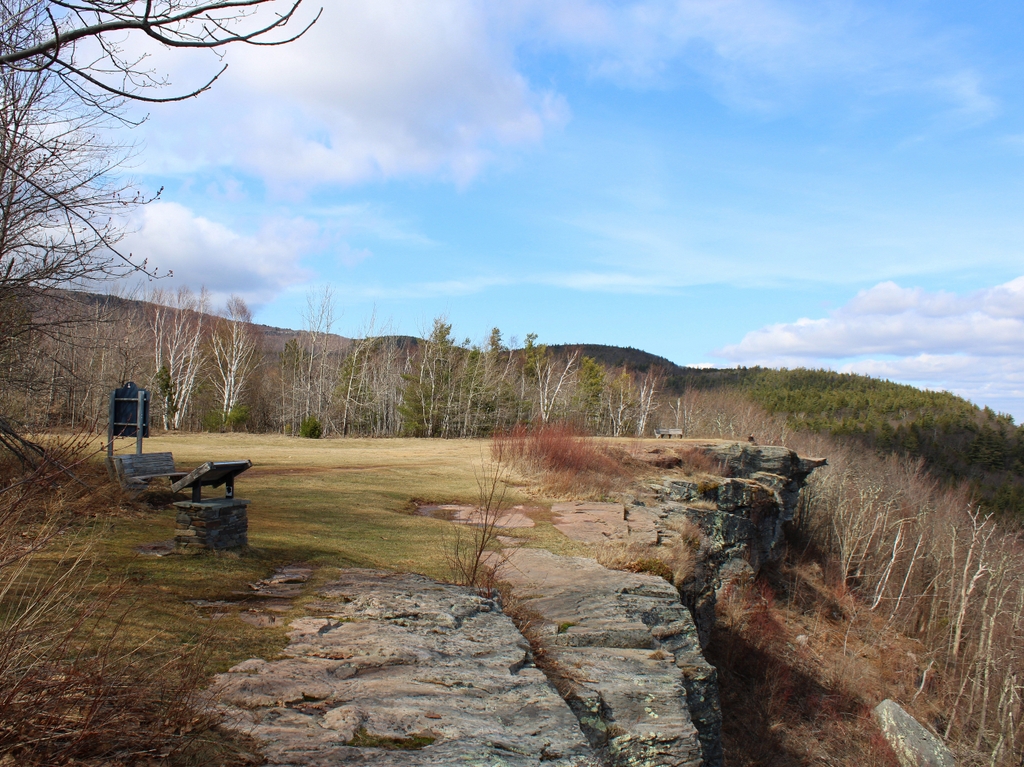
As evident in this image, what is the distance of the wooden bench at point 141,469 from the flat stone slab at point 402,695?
4.47m

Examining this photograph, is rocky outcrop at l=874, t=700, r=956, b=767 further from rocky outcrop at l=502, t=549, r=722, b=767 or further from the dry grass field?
rocky outcrop at l=502, t=549, r=722, b=767

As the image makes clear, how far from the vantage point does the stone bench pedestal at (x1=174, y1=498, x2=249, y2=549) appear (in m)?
5.86

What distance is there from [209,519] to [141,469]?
324 centimetres

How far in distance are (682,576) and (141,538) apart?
6407 millimetres

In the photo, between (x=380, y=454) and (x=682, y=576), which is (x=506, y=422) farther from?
(x=682, y=576)

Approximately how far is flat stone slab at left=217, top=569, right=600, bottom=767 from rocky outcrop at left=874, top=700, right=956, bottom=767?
11.8 metres

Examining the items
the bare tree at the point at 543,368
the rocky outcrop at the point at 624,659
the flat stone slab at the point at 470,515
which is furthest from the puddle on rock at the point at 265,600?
the bare tree at the point at 543,368

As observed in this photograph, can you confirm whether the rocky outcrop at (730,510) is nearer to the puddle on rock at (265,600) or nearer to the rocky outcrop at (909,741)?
the rocky outcrop at (909,741)

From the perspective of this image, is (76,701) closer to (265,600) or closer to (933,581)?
(265,600)

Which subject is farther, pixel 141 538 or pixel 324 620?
pixel 141 538

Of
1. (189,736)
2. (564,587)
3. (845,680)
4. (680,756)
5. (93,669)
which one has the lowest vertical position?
(845,680)

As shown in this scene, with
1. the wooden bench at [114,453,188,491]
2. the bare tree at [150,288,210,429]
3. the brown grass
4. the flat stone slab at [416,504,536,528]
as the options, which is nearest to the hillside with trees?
the bare tree at [150,288,210,429]

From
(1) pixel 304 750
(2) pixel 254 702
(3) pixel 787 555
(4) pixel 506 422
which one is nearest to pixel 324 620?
(2) pixel 254 702

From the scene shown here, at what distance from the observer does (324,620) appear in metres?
4.57
